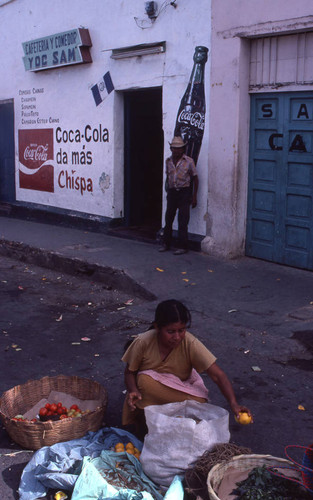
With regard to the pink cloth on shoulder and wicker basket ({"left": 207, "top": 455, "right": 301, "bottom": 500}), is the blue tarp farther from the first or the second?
the pink cloth on shoulder

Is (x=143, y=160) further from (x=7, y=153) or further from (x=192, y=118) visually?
(x=7, y=153)

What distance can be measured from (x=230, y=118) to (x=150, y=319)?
11.1 feet

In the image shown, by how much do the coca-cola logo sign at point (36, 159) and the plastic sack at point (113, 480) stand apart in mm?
9618

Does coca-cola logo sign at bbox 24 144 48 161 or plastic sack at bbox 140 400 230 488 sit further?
coca-cola logo sign at bbox 24 144 48 161

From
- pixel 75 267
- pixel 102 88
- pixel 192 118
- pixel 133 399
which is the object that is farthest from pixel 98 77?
pixel 133 399

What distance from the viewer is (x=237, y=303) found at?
7.07 m

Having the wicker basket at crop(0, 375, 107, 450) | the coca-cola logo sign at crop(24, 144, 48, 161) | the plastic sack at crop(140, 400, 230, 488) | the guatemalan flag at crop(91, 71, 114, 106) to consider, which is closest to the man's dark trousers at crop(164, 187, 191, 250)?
the guatemalan flag at crop(91, 71, 114, 106)

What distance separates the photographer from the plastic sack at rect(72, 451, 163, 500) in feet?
11.0

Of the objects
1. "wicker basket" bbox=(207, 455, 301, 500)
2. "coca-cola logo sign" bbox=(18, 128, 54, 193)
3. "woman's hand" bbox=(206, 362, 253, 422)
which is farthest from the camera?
"coca-cola logo sign" bbox=(18, 128, 54, 193)

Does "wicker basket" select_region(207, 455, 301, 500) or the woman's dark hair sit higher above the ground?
the woman's dark hair

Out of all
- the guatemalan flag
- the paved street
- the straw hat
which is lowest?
the paved street

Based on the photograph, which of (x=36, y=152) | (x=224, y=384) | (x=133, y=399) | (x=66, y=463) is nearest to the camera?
(x=66, y=463)

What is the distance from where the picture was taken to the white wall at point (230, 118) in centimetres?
829

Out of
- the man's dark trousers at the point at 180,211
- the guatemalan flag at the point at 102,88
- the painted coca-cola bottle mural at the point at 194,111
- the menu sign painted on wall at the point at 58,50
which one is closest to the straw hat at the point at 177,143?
the painted coca-cola bottle mural at the point at 194,111
